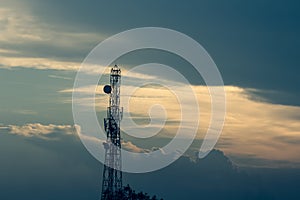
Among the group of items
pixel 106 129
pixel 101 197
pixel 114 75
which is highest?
pixel 114 75

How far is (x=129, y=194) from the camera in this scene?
174 metres

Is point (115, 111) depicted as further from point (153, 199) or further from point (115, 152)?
point (153, 199)

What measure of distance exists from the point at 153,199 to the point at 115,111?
38.8 meters

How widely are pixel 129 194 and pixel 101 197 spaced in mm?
26712

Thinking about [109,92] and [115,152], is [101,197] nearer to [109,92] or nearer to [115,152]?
[115,152]

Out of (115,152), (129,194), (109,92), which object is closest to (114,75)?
(109,92)

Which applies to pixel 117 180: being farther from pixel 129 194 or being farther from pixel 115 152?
pixel 129 194

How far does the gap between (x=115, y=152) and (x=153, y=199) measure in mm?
37322

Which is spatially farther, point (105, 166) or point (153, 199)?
point (153, 199)

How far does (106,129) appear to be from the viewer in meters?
147

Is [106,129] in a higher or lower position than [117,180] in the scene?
higher

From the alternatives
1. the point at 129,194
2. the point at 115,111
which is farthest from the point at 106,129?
the point at 129,194

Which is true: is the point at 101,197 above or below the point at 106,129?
below

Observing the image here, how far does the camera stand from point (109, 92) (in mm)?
146625
